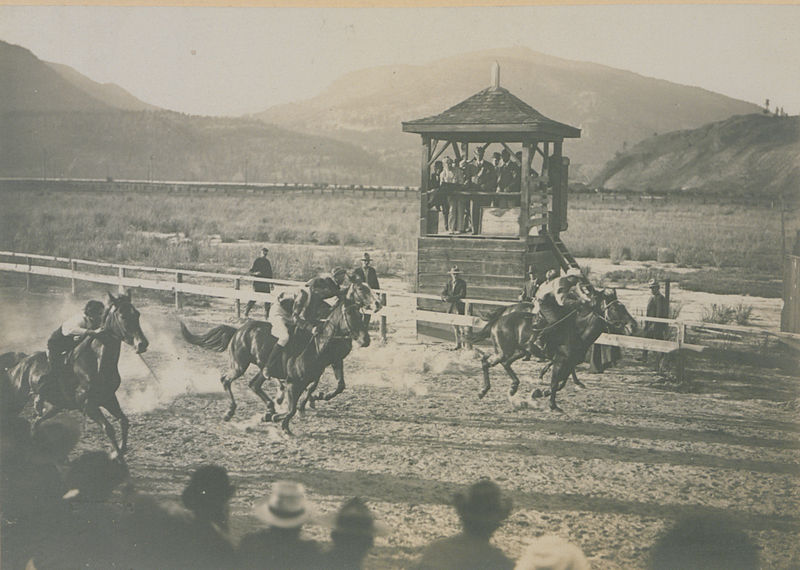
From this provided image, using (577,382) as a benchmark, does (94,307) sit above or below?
above

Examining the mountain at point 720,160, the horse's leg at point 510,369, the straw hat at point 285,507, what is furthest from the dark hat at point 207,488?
the mountain at point 720,160

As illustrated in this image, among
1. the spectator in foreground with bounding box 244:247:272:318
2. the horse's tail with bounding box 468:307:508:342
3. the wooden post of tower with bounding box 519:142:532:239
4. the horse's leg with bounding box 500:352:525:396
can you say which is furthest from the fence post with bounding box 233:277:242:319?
the wooden post of tower with bounding box 519:142:532:239

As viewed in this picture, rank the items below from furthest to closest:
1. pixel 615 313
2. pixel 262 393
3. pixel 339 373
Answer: pixel 262 393 < pixel 339 373 < pixel 615 313

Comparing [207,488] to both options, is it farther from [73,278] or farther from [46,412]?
[73,278]

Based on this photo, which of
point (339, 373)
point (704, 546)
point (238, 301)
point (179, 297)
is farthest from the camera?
point (179, 297)

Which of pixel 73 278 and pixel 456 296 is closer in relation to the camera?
pixel 456 296

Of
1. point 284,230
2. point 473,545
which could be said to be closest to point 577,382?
point 473,545

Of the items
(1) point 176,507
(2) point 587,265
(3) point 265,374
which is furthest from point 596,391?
(1) point 176,507
